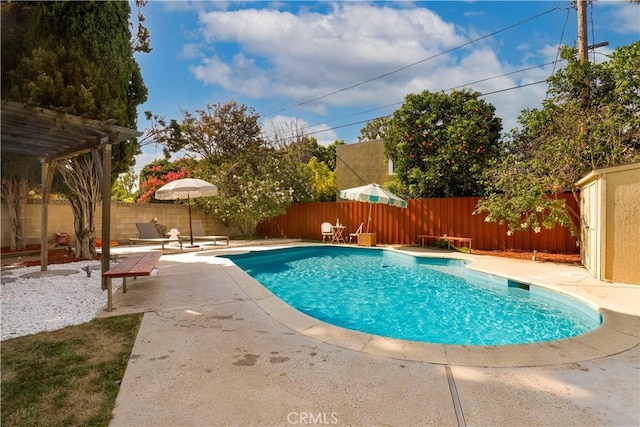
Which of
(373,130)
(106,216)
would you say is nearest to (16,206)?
(106,216)

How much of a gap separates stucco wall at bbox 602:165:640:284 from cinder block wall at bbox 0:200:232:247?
13.0 metres

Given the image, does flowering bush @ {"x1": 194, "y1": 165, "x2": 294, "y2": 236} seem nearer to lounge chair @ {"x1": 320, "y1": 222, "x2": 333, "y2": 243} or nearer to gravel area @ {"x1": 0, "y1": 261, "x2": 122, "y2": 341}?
lounge chair @ {"x1": 320, "y1": 222, "x2": 333, "y2": 243}

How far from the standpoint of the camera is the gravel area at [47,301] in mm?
3637

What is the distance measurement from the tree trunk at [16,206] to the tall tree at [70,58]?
3.35 m

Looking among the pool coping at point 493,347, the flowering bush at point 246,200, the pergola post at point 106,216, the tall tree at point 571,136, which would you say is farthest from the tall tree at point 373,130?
the pool coping at point 493,347

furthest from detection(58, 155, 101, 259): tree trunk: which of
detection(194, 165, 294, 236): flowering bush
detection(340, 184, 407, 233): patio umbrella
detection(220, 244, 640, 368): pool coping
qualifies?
detection(340, 184, 407, 233): patio umbrella

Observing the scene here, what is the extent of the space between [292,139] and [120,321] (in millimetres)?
19859

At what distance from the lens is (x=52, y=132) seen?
5180mm

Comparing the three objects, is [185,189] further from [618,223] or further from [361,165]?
[361,165]

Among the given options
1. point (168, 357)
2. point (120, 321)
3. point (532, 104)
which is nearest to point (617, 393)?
point (168, 357)

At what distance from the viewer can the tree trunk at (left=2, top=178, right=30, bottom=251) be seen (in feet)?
30.5

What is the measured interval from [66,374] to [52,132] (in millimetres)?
4382

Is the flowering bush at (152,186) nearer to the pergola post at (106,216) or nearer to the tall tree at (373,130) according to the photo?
the pergola post at (106,216)

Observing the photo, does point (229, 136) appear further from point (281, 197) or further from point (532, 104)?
point (532, 104)
